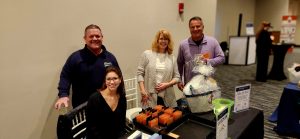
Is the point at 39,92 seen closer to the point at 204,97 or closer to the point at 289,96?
the point at 204,97

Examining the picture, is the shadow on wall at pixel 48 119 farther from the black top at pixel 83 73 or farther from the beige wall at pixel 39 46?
the black top at pixel 83 73

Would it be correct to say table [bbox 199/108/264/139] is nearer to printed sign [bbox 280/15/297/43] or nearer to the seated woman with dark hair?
the seated woman with dark hair

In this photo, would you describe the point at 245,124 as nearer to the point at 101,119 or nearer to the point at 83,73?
the point at 101,119

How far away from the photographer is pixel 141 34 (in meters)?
3.09

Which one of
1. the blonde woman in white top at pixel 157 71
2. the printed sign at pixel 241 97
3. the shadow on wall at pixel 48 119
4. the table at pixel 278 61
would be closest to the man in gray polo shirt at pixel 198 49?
the blonde woman in white top at pixel 157 71

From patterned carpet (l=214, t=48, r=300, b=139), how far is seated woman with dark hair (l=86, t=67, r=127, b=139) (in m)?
2.20

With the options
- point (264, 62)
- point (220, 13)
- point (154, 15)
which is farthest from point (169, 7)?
point (220, 13)

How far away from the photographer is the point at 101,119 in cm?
154

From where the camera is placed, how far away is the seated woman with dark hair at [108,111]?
Answer: 1.53 metres

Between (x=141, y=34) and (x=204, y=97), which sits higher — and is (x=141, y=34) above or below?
above

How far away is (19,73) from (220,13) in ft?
23.4

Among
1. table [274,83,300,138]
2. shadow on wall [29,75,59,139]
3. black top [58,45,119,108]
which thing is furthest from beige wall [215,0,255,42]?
shadow on wall [29,75,59,139]

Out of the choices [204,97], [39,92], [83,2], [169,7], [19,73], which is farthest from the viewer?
[169,7]

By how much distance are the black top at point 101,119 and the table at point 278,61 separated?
16.7ft
